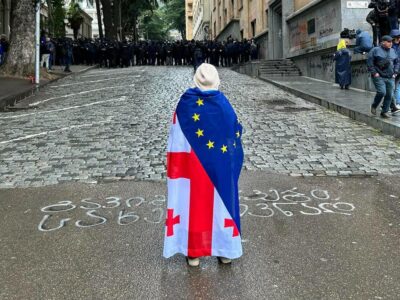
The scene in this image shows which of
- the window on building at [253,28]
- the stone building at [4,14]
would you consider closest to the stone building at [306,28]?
the window on building at [253,28]

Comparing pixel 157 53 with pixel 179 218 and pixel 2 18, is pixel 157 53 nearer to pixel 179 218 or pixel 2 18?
pixel 2 18

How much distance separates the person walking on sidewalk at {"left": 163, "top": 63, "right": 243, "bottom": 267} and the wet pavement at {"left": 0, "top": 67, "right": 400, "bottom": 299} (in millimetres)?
240

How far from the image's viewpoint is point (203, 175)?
3.90 meters

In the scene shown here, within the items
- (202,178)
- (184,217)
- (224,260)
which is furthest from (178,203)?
(224,260)

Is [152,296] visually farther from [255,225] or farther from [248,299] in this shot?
[255,225]

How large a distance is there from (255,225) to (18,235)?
7.22ft

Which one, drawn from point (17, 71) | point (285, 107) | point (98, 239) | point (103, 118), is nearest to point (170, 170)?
point (98, 239)

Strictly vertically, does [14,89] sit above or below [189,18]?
below

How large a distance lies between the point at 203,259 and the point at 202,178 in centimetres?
75

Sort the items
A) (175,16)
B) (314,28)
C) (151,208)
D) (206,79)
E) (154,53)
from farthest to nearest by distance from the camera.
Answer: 1. (175,16)
2. (154,53)
3. (314,28)
4. (151,208)
5. (206,79)

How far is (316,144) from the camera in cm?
917

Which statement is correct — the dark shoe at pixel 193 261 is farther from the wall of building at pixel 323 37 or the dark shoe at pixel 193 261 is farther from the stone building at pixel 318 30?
the stone building at pixel 318 30

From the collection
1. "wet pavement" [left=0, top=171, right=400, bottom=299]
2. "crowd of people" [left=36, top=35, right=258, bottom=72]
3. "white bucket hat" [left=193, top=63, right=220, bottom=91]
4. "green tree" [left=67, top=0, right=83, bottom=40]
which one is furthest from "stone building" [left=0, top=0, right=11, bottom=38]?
"white bucket hat" [left=193, top=63, right=220, bottom=91]

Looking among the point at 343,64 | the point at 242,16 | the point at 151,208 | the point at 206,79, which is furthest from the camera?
the point at 242,16
